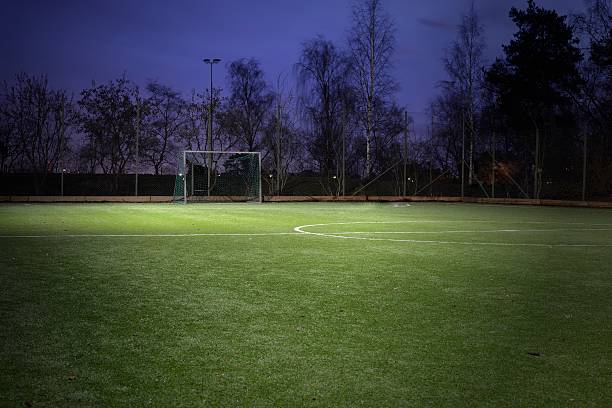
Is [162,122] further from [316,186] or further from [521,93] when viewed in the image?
[521,93]

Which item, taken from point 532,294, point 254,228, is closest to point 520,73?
point 254,228

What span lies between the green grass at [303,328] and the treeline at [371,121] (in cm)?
1915

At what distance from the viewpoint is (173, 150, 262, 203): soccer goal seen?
26.4m

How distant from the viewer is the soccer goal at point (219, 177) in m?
26.4

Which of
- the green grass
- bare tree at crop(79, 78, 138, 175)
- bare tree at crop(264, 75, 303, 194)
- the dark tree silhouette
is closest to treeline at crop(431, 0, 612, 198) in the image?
the dark tree silhouette

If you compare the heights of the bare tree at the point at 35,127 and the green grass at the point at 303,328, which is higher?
the bare tree at the point at 35,127

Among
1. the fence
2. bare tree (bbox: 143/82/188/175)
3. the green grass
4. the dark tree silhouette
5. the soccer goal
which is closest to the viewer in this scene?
the green grass

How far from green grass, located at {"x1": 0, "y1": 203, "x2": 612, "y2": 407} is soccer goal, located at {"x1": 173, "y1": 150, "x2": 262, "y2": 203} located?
18431 millimetres

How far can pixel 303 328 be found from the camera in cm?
390

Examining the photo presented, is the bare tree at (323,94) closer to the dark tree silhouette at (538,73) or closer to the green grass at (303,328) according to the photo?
the dark tree silhouette at (538,73)

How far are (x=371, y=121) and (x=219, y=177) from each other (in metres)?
9.38

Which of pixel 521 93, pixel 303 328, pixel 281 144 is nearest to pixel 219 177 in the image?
pixel 281 144

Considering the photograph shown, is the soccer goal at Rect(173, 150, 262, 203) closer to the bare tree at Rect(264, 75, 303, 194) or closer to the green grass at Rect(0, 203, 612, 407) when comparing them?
the bare tree at Rect(264, 75, 303, 194)

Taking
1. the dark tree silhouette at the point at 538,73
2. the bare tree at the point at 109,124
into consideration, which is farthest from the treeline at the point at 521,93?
the bare tree at the point at 109,124
